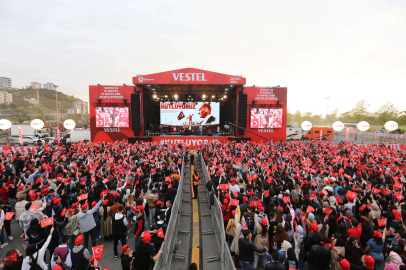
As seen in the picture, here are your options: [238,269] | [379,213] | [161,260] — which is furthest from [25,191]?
[379,213]

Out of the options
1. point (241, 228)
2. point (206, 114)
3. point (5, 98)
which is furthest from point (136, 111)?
point (5, 98)

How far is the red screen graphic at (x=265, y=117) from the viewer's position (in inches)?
1048

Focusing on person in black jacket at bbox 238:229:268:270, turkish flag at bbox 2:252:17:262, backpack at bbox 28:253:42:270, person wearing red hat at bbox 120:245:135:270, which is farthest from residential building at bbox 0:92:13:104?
person in black jacket at bbox 238:229:268:270

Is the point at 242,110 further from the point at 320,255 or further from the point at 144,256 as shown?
the point at 144,256

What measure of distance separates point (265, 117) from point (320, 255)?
23896 millimetres

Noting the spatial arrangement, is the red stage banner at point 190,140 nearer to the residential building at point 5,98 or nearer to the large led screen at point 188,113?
the large led screen at point 188,113

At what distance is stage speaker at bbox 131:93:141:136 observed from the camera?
23.4 meters

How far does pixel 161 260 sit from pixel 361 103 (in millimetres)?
93356

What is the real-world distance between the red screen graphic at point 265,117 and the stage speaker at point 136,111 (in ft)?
49.4

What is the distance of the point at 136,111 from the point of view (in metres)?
23.7

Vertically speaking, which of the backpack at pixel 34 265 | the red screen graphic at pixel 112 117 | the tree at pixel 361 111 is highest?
the tree at pixel 361 111

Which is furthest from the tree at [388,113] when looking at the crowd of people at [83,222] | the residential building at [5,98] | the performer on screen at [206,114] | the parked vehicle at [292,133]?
the residential building at [5,98]

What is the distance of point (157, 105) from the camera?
32.1m

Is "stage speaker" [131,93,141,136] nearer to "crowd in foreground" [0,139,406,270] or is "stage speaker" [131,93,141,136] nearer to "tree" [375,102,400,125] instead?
"crowd in foreground" [0,139,406,270]
